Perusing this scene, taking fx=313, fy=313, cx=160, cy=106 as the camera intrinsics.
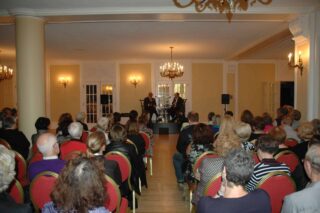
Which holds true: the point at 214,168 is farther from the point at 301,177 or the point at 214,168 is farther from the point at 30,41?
the point at 30,41

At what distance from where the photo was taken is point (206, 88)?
621 inches

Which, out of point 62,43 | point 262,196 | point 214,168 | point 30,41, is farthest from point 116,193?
point 62,43

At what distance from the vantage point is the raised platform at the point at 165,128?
13.5 meters

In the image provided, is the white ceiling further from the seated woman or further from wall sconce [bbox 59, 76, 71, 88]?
the seated woman

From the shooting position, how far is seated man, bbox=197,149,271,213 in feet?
6.06

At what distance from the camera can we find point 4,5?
592 cm

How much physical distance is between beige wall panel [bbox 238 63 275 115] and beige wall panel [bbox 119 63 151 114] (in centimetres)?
473

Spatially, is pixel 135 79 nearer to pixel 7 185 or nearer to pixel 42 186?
pixel 42 186

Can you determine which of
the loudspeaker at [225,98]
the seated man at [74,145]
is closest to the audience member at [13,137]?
the seated man at [74,145]

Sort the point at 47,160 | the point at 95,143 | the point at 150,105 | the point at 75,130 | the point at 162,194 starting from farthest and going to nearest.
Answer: the point at 150,105 → the point at 162,194 → the point at 75,130 → the point at 95,143 → the point at 47,160

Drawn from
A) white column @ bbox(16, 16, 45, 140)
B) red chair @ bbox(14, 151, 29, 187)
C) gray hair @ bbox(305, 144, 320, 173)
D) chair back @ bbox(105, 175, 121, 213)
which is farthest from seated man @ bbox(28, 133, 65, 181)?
white column @ bbox(16, 16, 45, 140)

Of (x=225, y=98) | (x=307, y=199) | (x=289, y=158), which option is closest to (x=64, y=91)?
(x=225, y=98)

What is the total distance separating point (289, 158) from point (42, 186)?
2.58 m

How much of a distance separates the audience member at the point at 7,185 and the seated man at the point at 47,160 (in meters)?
0.99
